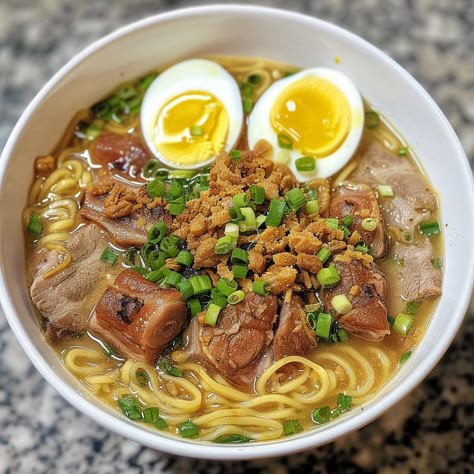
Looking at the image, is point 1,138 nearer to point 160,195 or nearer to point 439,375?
point 160,195

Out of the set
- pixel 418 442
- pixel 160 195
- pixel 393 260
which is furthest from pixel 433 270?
pixel 160 195

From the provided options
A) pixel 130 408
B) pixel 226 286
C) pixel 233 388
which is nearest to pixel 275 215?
pixel 226 286

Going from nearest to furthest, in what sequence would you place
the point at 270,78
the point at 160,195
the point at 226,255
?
the point at 226,255
the point at 160,195
the point at 270,78

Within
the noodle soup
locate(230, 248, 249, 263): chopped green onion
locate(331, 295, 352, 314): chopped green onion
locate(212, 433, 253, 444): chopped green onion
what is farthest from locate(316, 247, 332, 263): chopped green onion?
locate(212, 433, 253, 444): chopped green onion

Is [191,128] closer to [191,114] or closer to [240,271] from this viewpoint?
[191,114]

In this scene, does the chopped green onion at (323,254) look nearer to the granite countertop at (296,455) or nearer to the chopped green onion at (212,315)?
the chopped green onion at (212,315)

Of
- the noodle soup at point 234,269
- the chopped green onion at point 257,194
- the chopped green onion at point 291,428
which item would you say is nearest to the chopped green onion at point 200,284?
the noodle soup at point 234,269
